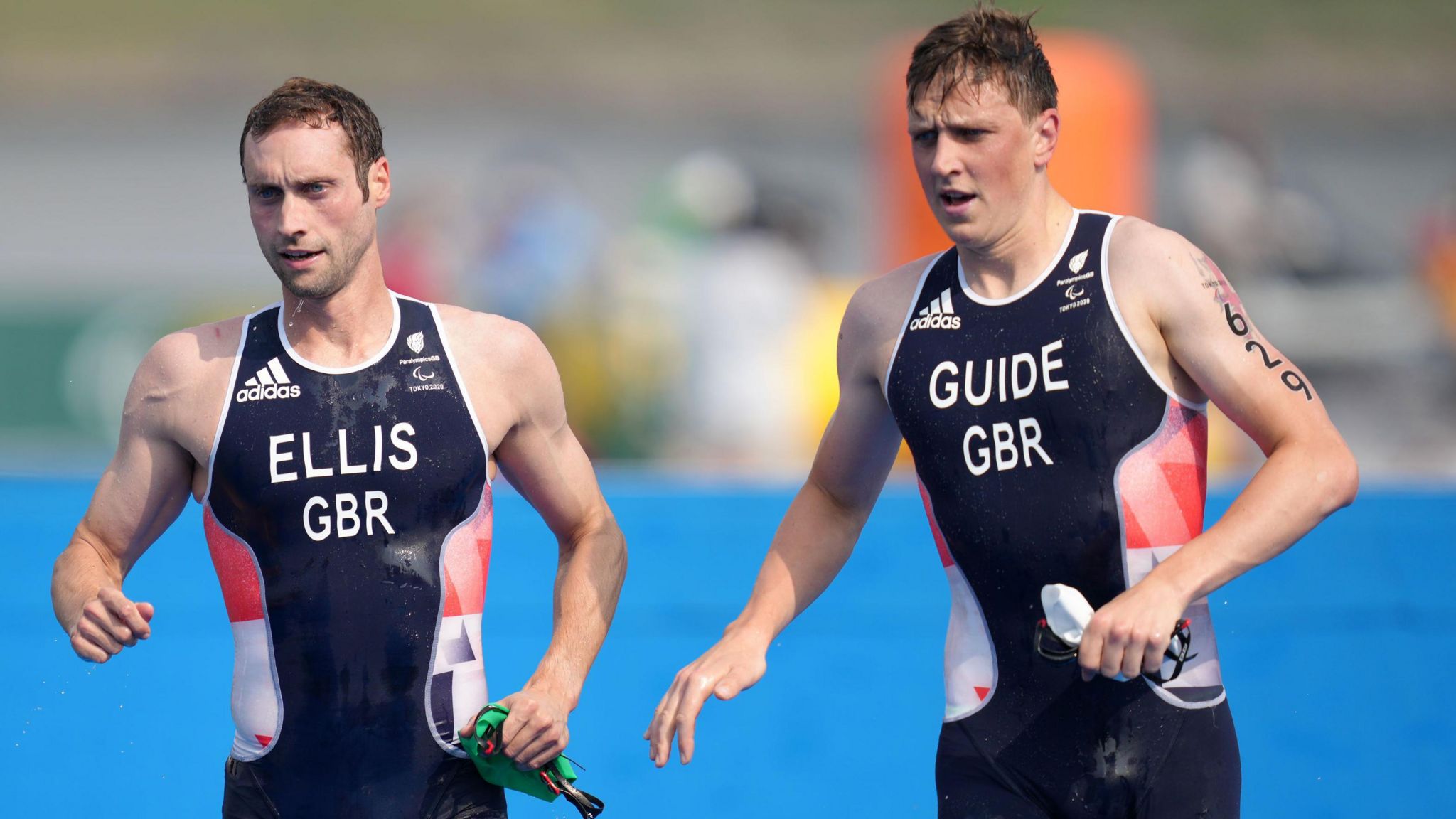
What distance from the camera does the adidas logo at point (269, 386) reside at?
12.0ft

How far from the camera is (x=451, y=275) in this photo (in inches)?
556

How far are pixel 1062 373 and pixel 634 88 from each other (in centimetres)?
2037

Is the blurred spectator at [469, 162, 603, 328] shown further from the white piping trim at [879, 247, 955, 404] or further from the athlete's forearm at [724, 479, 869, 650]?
the white piping trim at [879, 247, 955, 404]

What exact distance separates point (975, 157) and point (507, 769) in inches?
65.4

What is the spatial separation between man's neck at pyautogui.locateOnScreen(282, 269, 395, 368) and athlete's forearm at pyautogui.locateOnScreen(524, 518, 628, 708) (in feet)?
2.25

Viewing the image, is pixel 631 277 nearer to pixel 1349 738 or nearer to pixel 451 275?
pixel 451 275

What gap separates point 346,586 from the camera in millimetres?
3607

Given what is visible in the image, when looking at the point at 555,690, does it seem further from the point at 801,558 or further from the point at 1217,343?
the point at 1217,343

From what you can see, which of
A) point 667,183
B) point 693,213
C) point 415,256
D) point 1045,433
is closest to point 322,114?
point 1045,433

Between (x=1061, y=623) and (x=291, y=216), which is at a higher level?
(x=291, y=216)

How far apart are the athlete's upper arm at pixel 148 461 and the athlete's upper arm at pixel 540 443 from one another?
71 cm

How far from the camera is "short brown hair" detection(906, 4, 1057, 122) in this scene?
347cm

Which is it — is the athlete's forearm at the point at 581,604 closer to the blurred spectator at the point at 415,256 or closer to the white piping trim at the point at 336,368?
the white piping trim at the point at 336,368

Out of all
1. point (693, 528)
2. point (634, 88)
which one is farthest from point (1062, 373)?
point (634, 88)
